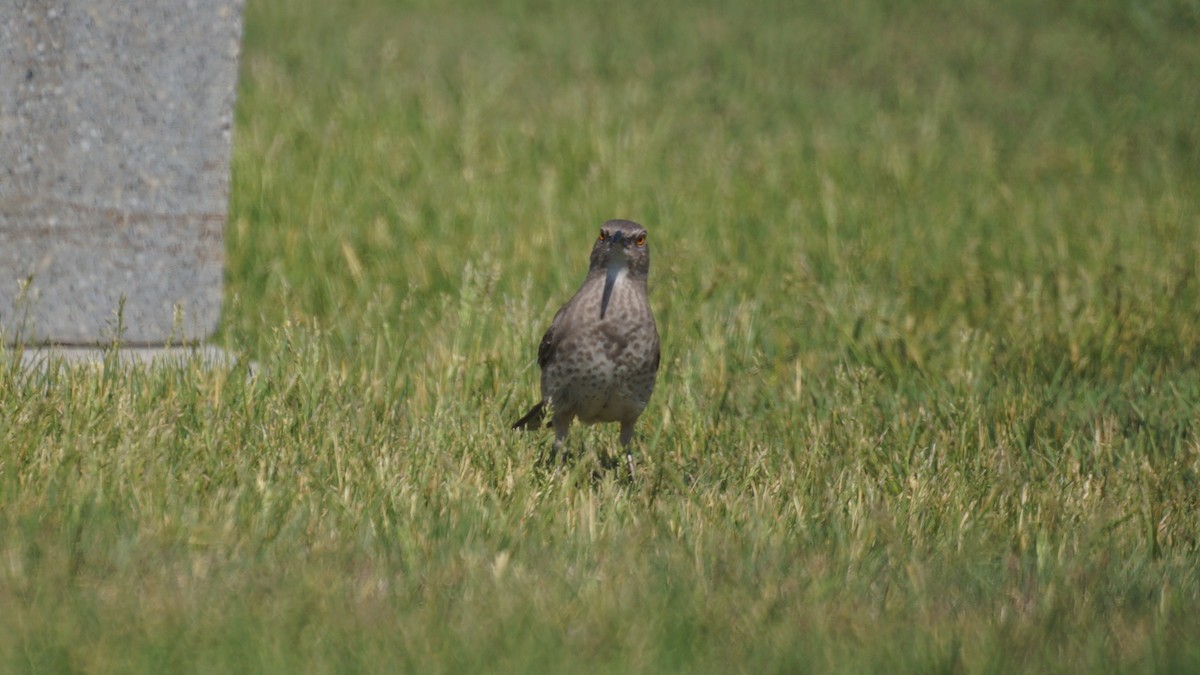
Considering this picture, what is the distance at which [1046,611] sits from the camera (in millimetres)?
4023

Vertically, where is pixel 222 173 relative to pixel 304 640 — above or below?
above

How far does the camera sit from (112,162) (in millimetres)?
→ 6160

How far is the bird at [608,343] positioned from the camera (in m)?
5.29

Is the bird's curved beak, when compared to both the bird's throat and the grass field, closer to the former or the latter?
the bird's throat

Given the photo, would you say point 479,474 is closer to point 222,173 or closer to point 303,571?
point 303,571

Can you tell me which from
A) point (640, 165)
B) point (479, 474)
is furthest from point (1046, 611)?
point (640, 165)

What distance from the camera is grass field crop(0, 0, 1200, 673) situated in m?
3.79

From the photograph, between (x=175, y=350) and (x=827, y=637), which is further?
(x=175, y=350)

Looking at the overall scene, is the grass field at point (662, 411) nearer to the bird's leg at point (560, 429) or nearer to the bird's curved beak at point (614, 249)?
the bird's leg at point (560, 429)

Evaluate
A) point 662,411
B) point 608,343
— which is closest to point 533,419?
point 608,343

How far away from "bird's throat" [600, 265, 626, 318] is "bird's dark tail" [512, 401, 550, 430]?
1.41 ft

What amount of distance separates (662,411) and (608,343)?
0.86m

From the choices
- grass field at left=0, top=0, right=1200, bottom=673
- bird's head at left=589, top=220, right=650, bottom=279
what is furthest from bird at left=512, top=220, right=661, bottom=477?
grass field at left=0, top=0, right=1200, bottom=673

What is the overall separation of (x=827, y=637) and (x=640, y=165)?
6.50 meters
